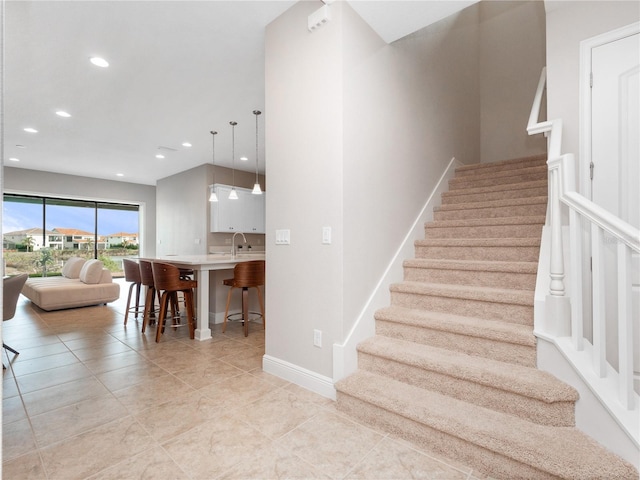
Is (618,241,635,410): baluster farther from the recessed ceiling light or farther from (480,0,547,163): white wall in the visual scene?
(480,0,547,163): white wall

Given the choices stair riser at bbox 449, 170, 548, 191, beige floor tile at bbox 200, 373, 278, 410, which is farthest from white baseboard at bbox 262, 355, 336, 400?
stair riser at bbox 449, 170, 548, 191

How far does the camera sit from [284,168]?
2621 mm

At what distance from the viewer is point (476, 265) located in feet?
8.65

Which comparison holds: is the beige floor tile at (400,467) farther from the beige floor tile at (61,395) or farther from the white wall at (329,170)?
the beige floor tile at (61,395)

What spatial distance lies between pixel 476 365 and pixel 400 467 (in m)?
0.74

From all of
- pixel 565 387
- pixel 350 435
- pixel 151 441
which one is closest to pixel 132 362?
pixel 151 441

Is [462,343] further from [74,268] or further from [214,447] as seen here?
[74,268]

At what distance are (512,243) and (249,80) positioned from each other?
3044 mm

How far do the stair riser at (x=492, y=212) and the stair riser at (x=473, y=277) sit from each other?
961 mm

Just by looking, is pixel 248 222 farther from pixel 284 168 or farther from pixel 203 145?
pixel 284 168

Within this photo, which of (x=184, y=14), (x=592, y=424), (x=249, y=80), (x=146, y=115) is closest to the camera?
(x=592, y=424)

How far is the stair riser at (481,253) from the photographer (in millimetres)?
2648

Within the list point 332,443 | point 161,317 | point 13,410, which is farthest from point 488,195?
point 13,410

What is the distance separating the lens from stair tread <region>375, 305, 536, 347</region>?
200cm
